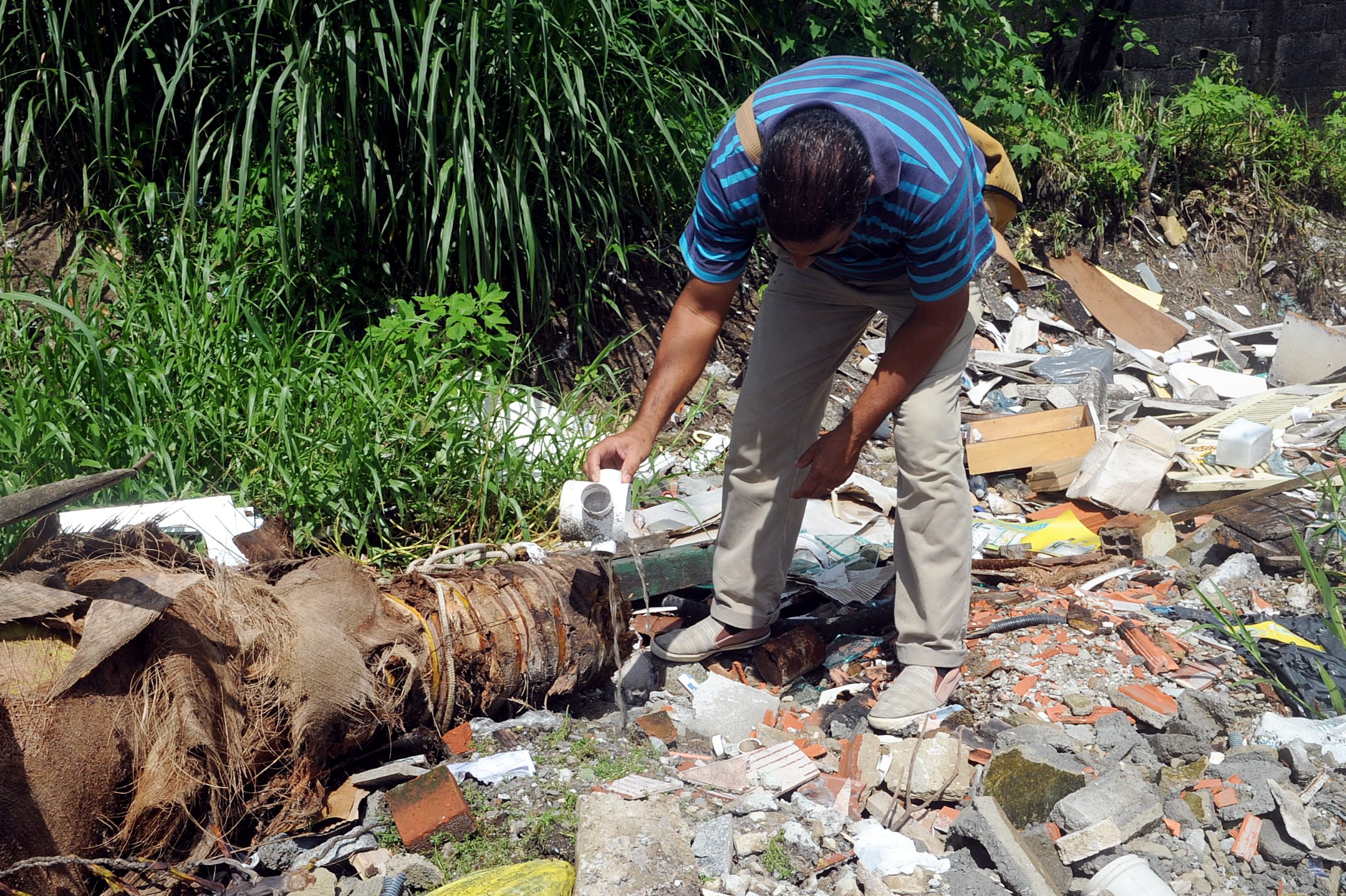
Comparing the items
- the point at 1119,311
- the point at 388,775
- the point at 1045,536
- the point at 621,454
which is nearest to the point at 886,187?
the point at 621,454

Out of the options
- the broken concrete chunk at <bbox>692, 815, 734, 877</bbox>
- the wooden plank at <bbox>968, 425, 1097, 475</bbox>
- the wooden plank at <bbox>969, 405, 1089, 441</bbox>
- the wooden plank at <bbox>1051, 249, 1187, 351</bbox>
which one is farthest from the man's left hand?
the wooden plank at <bbox>1051, 249, 1187, 351</bbox>

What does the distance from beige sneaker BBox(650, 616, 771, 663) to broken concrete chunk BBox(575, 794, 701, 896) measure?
2.53 feet

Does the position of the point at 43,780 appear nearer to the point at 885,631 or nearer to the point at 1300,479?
the point at 885,631

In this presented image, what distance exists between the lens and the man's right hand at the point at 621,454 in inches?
93.8

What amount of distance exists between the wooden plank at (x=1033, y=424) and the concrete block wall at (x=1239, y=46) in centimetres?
475

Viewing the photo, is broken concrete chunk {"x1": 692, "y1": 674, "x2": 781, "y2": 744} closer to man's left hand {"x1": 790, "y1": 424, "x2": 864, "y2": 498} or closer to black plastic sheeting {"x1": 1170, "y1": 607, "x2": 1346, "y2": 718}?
man's left hand {"x1": 790, "y1": 424, "x2": 864, "y2": 498}

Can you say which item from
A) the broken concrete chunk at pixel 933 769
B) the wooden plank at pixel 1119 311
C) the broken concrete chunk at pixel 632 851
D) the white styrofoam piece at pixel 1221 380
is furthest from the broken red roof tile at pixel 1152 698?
the wooden plank at pixel 1119 311

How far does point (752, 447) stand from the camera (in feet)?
8.90

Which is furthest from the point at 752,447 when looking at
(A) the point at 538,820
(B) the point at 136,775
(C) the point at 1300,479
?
(C) the point at 1300,479

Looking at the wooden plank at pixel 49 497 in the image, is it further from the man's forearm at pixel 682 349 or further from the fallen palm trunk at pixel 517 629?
the man's forearm at pixel 682 349

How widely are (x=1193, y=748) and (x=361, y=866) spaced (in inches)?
75.9

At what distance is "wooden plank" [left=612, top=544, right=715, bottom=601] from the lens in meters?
2.97

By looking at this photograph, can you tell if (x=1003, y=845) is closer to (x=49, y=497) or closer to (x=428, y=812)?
(x=428, y=812)

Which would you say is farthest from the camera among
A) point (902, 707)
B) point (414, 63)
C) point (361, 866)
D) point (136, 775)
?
point (414, 63)
